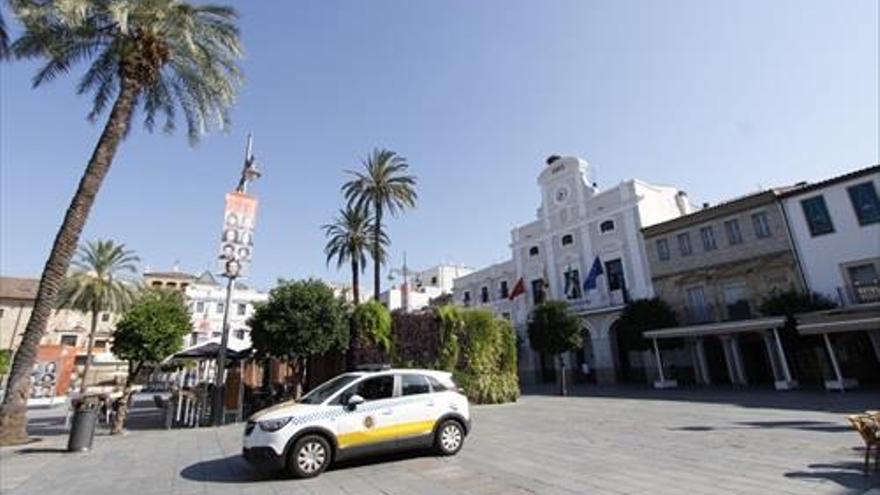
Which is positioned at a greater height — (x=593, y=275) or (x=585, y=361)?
(x=593, y=275)

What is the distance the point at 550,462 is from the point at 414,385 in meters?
2.84

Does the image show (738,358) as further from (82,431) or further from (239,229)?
(82,431)

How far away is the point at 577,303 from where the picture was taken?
1316 inches

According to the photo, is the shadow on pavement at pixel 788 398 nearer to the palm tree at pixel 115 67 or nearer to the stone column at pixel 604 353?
the stone column at pixel 604 353

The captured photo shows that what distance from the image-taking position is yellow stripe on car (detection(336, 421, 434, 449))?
26.7 ft

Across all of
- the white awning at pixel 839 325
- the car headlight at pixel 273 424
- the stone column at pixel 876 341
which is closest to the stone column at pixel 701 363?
the white awning at pixel 839 325

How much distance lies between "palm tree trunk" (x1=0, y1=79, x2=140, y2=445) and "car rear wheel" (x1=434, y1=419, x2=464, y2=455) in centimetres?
1225

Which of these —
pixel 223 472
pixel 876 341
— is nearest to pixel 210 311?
pixel 223 472

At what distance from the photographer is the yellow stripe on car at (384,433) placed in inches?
321

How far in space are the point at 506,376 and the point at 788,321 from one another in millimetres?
13289

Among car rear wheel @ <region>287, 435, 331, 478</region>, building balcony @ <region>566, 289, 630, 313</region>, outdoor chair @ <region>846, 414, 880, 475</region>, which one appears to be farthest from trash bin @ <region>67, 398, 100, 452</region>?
building balcony @ <region>566, 289, 630, 313</region>

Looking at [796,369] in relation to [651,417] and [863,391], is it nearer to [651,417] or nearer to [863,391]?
[863,391]

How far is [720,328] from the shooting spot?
23703mm

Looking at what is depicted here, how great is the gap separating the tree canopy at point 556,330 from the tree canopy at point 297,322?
46.1ft
